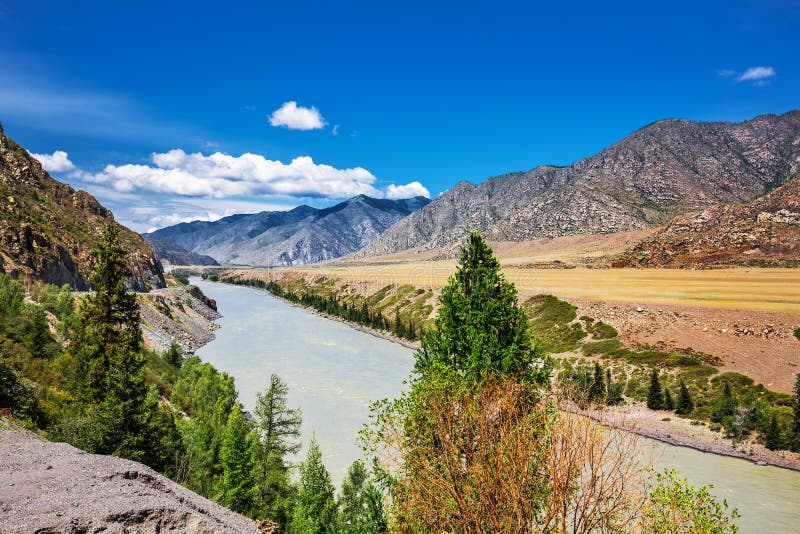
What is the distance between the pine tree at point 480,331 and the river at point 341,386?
16.3 m

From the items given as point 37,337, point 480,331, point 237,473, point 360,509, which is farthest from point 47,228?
point 480,331

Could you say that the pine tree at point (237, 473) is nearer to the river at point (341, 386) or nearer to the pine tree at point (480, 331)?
the river at point (341, 386)

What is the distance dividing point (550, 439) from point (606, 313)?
73378 mm

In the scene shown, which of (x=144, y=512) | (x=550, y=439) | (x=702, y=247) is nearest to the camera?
(x=144, y=512)

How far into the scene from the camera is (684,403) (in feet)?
148

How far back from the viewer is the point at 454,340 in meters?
17.8

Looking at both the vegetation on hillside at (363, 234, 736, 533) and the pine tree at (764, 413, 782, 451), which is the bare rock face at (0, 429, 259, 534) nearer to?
the vegetation on hillside at (363, 234, 736, 533)

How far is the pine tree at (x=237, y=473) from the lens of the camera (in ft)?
75.8

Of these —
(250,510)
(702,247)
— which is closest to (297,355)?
(250,510)

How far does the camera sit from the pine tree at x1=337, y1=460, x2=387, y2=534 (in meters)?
20.2

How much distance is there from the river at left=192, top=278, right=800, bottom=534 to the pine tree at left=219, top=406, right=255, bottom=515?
8.87 m

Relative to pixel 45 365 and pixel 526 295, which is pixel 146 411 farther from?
pixel 526 295

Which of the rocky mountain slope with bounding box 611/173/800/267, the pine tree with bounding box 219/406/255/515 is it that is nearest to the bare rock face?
the pine tree with bounding box 219/406/255/515

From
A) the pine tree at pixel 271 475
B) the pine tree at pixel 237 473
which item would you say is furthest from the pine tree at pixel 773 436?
the pine tree at pixel 237 473
